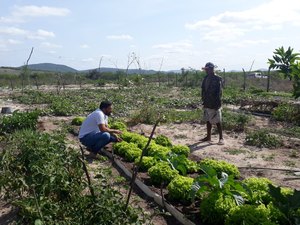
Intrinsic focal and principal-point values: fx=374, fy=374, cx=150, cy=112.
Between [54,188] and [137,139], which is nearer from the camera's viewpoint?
[54,188]

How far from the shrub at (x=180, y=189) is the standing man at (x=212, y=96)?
3.92 meters

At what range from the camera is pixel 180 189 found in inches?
187

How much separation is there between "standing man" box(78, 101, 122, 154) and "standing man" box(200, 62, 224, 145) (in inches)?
97.7

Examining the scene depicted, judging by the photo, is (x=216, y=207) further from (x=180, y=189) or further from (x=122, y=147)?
(x=122, y=147)

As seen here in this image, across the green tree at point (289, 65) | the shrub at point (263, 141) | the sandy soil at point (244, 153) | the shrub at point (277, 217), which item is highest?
the green tree at point (289, 65)

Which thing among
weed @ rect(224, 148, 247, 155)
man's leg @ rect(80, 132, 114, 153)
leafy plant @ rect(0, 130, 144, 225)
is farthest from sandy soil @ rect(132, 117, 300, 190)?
leafy plant @ rect(0, 130, 144, 225)

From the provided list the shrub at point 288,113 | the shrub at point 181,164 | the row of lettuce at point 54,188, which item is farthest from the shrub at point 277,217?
the shrub at point 288,113

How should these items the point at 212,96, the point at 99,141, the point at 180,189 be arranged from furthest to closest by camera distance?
the point at 212,96 < the point at 99,141 < the point at 180,189

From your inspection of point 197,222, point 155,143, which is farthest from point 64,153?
point 155,143

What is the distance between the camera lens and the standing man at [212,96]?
8625 millimetres

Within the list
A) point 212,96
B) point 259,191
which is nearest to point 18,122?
point 212,96

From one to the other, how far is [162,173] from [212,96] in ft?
12.6

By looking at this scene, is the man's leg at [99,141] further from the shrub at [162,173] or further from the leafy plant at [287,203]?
the leafy plant at [287,203]

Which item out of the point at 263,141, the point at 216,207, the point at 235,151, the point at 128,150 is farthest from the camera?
the point at 263,141
